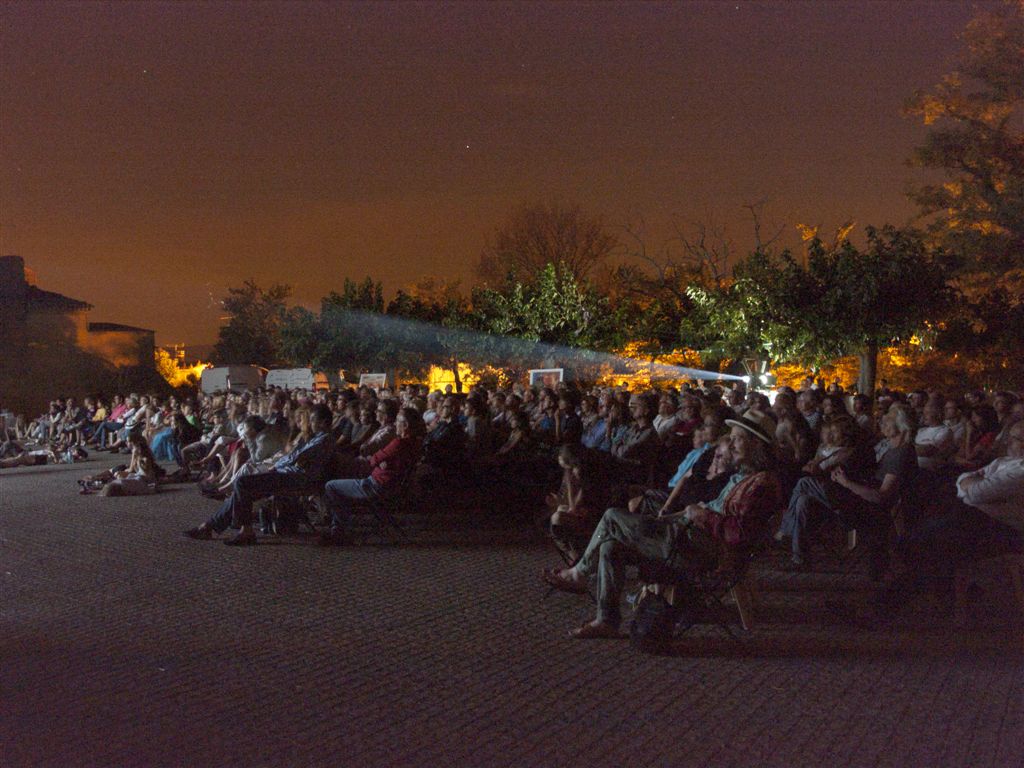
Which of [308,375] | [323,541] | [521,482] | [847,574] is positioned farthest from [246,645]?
[308,375]

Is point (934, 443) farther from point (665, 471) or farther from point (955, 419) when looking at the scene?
point (665, 471)

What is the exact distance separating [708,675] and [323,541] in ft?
15.9

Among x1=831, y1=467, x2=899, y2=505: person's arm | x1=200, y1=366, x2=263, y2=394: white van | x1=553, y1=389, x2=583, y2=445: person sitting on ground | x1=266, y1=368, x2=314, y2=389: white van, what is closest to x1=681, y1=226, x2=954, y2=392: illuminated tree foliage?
x1=553, y1=389, x2=583, y2=445: person sitting on ground

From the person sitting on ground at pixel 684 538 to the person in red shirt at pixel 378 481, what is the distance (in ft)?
10.4

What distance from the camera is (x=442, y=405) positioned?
12.9 meters

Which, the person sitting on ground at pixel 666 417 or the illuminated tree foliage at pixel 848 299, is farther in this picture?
the illuminated tree foliage at pixel 848 299

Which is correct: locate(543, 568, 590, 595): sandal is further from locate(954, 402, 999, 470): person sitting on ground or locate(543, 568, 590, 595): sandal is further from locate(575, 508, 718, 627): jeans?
locate(954, 402, 999, 470): person sitting on ground

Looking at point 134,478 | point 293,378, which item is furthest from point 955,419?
point 293,378

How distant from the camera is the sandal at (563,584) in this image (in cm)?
644

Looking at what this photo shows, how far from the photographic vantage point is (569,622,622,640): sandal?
569 centimetres

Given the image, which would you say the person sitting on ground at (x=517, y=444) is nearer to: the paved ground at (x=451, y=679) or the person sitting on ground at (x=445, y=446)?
the person sitting on ground at (x=445, y=446)

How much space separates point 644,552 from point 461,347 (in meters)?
26.0

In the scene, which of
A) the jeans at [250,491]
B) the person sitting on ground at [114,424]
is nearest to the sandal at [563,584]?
the jeans at [250,491]

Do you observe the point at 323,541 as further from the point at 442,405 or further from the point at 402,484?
the point at 442,405
